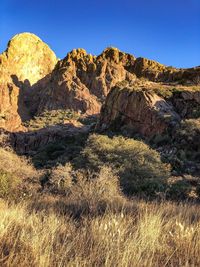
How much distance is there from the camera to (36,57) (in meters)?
102

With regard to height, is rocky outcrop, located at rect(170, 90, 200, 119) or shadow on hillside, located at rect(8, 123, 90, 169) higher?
rocky outcrop, located at rect(170, 90, 200, 119)

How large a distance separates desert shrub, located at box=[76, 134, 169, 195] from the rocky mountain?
3762 cm

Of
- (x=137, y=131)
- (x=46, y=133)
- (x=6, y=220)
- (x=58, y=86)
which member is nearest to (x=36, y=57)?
(x=58, y=86)

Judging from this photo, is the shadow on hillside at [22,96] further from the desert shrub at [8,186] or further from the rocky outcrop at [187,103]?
the desert shrub at [8,186]

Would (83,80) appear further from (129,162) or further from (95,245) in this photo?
(95,245)

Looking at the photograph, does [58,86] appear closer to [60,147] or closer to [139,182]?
[60,147]

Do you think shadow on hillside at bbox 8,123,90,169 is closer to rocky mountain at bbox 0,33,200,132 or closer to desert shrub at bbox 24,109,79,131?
desert shrub at bbox 24,109,79,131

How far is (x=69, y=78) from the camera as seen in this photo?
7962 cm

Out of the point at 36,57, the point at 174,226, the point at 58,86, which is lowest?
the point at 174,226

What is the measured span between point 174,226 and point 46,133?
50.1 m

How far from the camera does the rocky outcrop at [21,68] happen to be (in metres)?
80.9

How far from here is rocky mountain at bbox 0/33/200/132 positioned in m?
77.1

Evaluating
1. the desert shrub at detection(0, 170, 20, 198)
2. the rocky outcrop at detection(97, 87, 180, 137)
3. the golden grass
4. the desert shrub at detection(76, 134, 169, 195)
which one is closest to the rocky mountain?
the rocky outcrop at detection(97, 87, 180, 137)

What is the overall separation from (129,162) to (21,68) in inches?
2979
